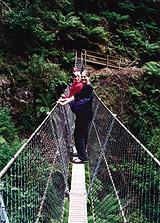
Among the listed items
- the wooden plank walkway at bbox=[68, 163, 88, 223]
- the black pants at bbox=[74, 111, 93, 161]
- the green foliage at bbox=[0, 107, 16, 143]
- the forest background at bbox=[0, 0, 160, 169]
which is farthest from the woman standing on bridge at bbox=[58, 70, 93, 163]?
the green foliage at bbox=[0, 107, 16, 143]

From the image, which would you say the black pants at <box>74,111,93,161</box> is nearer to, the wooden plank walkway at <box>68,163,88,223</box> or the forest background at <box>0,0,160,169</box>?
the wooden plank walkway at <box>68,163,88,223</box>

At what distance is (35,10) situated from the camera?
302 inches

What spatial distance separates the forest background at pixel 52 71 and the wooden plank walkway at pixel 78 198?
3.51 m

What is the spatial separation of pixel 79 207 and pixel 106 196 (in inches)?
17.3

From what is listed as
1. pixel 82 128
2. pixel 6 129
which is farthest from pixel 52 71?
pixel 82 128

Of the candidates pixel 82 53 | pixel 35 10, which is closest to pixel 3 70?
pixel 35 10

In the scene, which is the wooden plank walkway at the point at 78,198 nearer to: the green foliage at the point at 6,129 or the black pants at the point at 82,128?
the black pants at the point at 82,128

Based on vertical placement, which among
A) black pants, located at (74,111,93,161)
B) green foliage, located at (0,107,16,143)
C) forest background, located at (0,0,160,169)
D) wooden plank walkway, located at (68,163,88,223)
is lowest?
wooden plank walkway, located at (68,163,88,223)

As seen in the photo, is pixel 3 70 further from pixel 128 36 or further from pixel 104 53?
pixel 128 36

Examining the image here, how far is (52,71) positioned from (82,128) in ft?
17.5

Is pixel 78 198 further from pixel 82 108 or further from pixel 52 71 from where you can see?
pixel 52 71

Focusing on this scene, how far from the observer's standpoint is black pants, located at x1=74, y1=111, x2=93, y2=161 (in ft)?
9.18

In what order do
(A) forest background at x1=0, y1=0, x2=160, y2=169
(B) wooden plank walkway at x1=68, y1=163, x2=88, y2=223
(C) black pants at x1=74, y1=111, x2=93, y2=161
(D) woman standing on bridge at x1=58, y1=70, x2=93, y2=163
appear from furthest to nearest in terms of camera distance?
1. (A) forest background at x1=0, y1=0, x2=160, y2=169
2. (C) black pants at x1=74, y1=111, x2=93, y2=161
3. (D) woman standing on bridge at x1=58, y1=70, x2=93, y2=163
4. (B) wooden plank walkway at x1=68, y1=163, x2=88, y2=223

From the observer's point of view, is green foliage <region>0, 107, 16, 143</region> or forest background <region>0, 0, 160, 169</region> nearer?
green foliage <region>0, 107, 16, 143</region>
